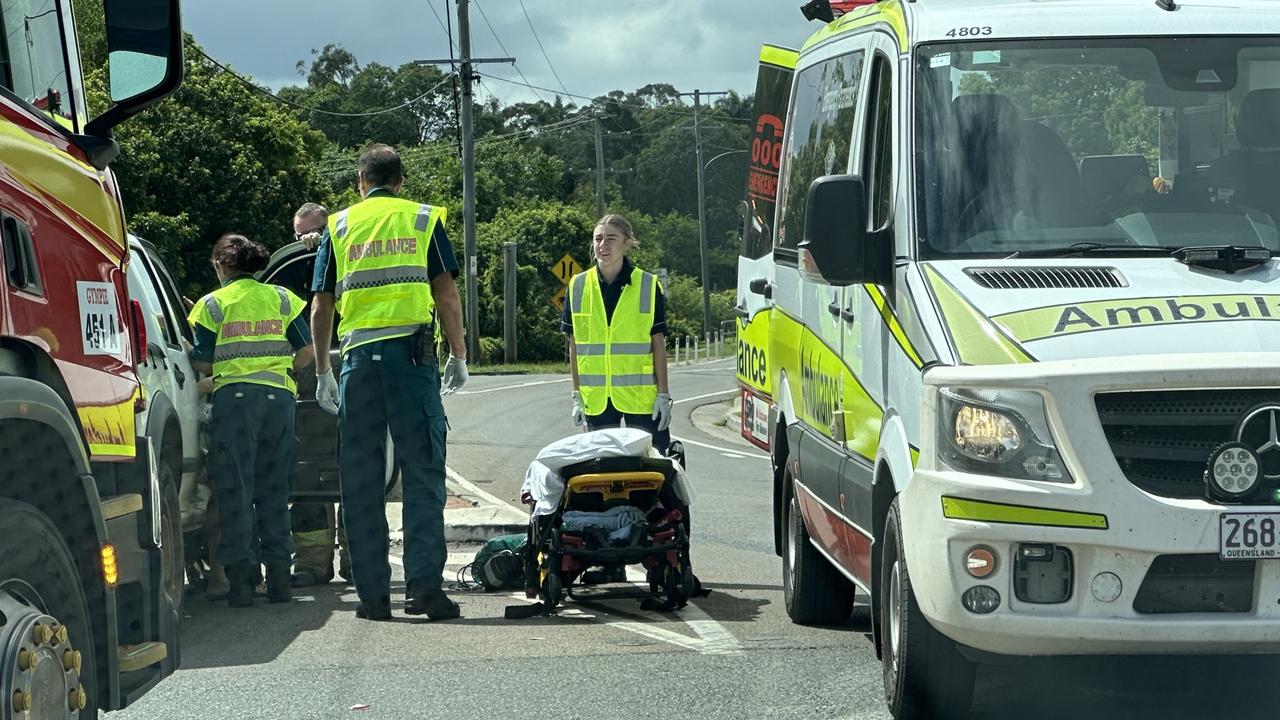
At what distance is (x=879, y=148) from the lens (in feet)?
21.5

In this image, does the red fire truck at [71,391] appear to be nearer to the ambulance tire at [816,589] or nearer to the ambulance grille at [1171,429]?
the ambulance grille at [1171,429]

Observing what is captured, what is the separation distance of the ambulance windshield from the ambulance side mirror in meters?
0.20

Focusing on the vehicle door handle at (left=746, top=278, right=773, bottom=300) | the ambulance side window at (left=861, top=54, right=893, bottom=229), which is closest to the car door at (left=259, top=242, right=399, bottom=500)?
the vehicle door handle at (left=746, top=278, right=773, bottom=300)

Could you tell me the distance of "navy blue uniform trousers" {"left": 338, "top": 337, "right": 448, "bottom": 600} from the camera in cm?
864

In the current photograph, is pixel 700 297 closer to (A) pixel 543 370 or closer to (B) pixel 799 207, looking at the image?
(A) pixel 543 370

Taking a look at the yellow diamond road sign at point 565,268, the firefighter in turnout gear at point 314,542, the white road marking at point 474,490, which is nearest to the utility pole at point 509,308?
the yellow diamond road sign at point 565,268

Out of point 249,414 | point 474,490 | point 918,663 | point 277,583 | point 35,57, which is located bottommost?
point 474,490

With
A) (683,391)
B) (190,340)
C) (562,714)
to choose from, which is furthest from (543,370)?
(562,714)

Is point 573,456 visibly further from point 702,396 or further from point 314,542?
point 702,396

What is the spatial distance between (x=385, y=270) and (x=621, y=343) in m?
1.56

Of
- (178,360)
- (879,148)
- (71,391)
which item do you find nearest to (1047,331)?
(879,148)

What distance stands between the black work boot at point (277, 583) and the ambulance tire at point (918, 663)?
444 cm

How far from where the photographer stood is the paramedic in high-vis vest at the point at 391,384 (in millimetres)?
8617

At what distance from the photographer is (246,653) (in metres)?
7.72
